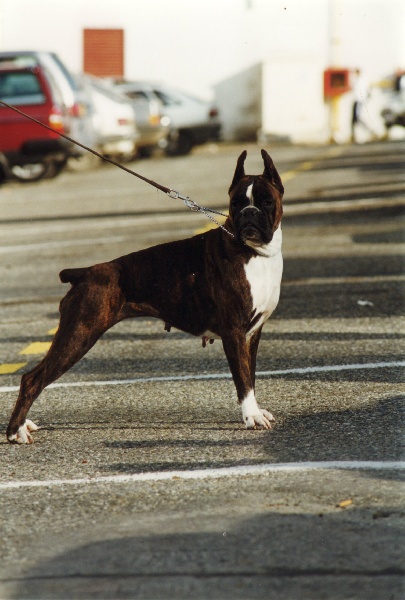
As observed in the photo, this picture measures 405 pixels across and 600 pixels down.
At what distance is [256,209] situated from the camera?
6.21 metres

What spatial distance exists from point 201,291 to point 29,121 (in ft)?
56.4

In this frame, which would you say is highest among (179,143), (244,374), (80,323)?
(80,323)

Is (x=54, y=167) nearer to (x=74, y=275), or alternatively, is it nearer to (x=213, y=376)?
(x=213, y=376)

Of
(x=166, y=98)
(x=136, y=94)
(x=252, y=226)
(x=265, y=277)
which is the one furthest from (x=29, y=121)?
(x=252, y=226)

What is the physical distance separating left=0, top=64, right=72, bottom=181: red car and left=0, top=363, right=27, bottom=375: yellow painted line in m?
14.4

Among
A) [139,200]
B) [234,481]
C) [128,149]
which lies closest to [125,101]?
[128,149]

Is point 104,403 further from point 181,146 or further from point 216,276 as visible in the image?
point 181,146

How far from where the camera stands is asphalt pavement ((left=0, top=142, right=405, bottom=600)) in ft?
14.4

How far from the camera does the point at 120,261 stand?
6461 millimetres

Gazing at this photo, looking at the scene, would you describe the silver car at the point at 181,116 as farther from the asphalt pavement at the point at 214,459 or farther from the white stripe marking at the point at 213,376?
the white stripe marking at the point at 213,376

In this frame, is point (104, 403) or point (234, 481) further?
point (104, 403)

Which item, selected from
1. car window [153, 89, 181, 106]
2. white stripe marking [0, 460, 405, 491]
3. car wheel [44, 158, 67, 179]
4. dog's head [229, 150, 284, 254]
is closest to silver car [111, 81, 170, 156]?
car window [153, 89, 181, 106]

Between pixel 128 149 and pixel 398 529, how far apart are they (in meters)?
26.3

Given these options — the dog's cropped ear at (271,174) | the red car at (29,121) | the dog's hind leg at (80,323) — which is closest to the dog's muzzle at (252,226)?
the dog's cropped ear at (271,174)
